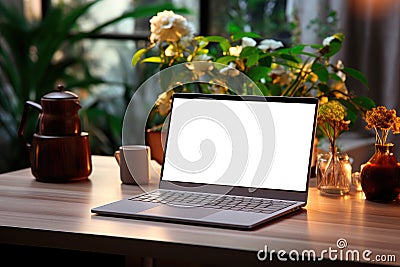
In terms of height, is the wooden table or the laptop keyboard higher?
the laptop keyboard

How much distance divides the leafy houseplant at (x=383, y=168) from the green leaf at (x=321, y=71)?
315 mm

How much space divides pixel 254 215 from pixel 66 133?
613 millimetres

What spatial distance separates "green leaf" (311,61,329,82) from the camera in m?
1.97

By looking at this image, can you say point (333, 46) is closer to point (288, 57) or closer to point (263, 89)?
point (288, 57)

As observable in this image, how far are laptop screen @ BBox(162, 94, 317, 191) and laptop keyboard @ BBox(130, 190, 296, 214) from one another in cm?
4

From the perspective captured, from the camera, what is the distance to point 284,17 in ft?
12.5

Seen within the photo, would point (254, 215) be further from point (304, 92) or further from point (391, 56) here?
point (391, 56)

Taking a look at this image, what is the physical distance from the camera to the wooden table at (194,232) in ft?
4.29

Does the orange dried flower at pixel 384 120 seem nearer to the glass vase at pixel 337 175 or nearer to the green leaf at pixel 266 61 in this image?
the glass vase at pixel 337 175

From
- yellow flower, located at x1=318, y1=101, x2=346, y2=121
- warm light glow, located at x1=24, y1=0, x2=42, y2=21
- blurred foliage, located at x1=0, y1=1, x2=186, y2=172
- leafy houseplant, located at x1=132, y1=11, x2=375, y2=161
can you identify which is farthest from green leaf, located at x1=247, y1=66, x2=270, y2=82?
warm light glow, located at x1=24, y1=0, x2=42, y2=21

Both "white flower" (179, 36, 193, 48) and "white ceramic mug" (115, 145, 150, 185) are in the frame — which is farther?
"white flower" (179, 36, 193, 48)

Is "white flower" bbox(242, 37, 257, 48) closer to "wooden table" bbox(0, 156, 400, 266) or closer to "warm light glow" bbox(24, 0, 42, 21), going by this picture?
"wooden table" bbox(0, 156, 400, 266)

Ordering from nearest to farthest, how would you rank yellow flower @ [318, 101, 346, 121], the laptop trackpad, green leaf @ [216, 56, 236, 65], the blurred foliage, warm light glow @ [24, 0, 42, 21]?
1. the laptop trackpad
2. yellow flower @ [318, 101, 346, 121]
3. green leaf @ [216, 56, 236, 65]
4. the blurred foliage
5. warm light glow @ [24, 0, 42, 21]

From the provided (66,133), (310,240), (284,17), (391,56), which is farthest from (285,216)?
(284,17)
